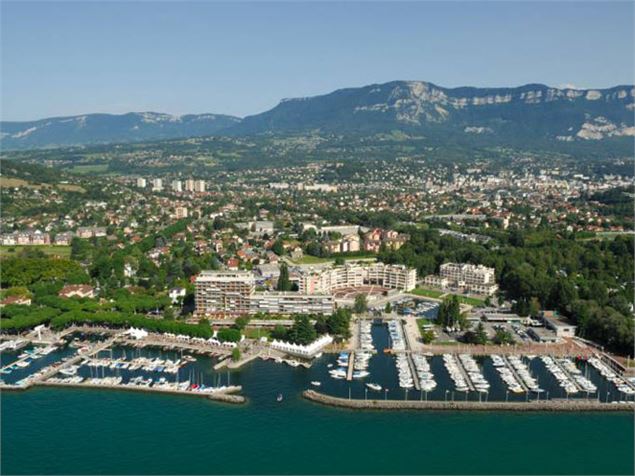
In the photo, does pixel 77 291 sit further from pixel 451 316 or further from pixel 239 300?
pixel 451 316

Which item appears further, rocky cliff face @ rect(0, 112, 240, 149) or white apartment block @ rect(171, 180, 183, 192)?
rocky cliff face @ rect(0, 112, 240, 149)

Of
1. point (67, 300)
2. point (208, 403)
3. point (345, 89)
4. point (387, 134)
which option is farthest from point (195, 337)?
point (345, 89)

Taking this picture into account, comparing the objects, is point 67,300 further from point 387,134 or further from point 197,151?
point 387,134

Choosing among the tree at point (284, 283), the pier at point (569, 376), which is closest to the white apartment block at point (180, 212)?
the tree at point (284, 283)

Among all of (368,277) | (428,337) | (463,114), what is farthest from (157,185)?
(463,114)

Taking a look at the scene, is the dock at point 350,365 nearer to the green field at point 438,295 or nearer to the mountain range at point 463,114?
the green field at point 438,295

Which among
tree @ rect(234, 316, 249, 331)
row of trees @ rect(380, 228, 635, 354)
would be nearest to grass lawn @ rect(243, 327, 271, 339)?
tree @ rect(234, 316, 249, 331)

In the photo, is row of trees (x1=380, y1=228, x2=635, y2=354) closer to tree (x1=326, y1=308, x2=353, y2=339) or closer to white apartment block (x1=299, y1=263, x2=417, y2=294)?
white apartment block (x1=299, y1=263, x2=417, y2=294)
